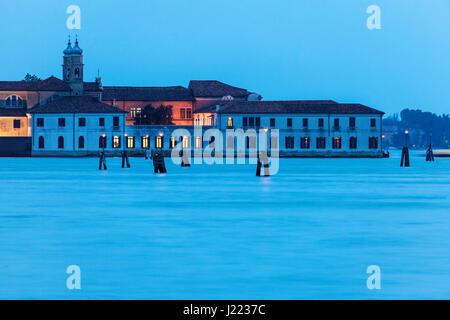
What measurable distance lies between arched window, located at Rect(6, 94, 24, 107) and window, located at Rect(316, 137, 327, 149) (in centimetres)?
3386

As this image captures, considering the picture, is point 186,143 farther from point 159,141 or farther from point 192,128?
point 159,141

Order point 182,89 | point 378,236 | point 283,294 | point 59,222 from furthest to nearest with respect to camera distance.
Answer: point 182,89, point 59,222, point 378,236, point 283,294

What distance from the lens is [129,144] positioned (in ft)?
315

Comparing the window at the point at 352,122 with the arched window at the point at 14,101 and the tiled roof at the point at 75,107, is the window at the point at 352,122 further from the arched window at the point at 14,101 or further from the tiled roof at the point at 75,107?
the arched window at the point at 14,101

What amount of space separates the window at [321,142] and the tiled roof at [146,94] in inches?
786

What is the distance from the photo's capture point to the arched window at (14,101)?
10575 centimetres

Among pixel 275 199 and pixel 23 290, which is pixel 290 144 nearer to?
pixel 275 199

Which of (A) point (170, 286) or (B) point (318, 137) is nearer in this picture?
(A) point (170, 286)

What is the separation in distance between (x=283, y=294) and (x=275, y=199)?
1632 centimetres

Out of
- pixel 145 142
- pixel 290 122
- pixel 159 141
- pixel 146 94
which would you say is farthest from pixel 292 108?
pixel 146 94

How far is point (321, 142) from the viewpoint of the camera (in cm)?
9512

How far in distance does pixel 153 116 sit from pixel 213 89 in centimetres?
1054

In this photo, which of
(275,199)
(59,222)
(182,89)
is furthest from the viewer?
(182,89)
